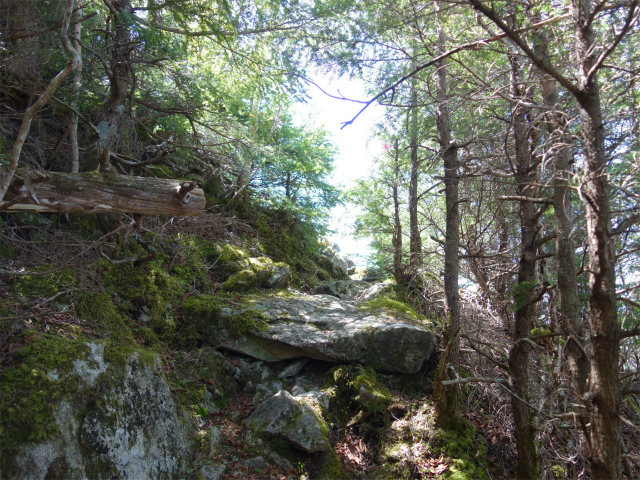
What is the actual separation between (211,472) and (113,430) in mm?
1214

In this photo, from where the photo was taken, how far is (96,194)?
446 cm

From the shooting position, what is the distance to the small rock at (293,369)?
6.21 metres

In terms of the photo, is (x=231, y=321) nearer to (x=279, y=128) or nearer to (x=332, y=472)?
(x=332, y=472)

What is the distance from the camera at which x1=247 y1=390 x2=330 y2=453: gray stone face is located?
4.91 m

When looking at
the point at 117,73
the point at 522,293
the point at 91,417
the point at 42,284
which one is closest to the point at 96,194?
the point at 42,284

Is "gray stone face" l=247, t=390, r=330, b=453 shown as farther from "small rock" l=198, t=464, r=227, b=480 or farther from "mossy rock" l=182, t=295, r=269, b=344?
"mossy rock" l=182, t=295, r=269, b=344

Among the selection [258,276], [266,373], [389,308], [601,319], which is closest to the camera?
[601,319]

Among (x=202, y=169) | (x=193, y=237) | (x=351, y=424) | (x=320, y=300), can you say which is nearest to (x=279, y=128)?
(x=202, y=169)

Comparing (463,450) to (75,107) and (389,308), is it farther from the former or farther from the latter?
(75,107)

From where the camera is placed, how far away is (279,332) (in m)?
6.30

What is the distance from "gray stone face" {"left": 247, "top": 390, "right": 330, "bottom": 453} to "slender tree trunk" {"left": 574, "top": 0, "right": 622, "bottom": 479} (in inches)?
127

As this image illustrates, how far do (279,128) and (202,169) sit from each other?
8.06ft

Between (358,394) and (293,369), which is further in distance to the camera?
(293,369)

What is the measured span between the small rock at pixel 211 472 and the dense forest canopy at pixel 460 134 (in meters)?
2.94
